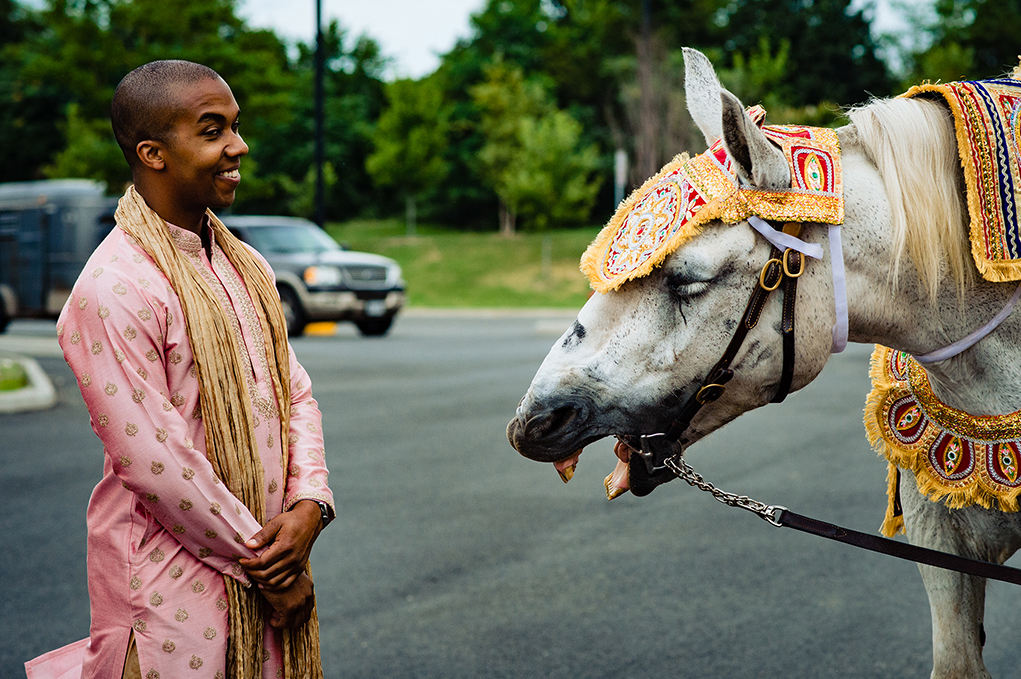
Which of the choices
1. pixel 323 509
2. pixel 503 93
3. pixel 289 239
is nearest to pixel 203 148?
pixel 323 509

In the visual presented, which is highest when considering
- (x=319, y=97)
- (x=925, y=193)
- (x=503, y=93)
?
(x=503, y=93)

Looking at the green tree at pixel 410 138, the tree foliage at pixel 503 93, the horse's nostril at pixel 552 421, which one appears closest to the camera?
the horse's nostril at pixel 552 421

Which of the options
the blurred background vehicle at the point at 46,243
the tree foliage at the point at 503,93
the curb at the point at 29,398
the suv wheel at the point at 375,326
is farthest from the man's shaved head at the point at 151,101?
the tree foliage at the point at 503,93

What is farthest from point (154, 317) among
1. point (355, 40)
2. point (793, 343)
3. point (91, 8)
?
point (355, 40)

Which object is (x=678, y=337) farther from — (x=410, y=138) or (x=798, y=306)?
(x=410, y=138)

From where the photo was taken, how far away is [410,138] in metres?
32.5

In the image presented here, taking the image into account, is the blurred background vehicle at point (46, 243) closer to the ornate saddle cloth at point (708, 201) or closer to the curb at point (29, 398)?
the curb at point (29, 398)

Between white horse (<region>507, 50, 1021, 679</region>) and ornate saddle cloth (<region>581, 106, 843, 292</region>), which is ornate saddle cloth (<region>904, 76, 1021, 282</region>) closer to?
white horse (<region>507, 50, 1021, 679</region>)

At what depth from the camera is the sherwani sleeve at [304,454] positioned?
1923 mm

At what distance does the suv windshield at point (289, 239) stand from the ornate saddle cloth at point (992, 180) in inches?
547

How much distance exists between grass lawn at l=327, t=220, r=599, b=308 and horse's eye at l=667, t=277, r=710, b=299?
20767 millimetres

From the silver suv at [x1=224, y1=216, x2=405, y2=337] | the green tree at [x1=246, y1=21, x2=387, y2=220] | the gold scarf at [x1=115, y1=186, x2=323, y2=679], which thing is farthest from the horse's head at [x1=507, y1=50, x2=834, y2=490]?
the green tree at [x1=246, y1=21, x2=387, y2=220]

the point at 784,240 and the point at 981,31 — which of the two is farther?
the point at 981,31

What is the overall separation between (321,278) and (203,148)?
1313 centimetres
